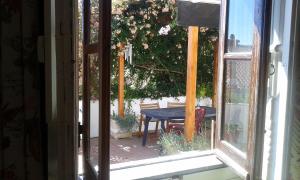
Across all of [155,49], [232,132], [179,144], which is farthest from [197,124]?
[232,132]

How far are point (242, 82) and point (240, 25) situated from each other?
0.31 meters

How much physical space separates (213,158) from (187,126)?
6.41 ft

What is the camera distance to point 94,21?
1201 millimetres

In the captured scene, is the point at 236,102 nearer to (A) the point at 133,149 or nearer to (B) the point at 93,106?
(B) the point at 93,106

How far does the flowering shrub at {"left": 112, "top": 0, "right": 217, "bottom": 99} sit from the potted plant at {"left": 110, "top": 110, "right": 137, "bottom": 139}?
0.58 metres

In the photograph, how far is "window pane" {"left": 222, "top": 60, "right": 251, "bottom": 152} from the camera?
1650mm

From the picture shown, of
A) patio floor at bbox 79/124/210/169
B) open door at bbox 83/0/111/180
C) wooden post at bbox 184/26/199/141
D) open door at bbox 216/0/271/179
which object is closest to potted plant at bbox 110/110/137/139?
patio floor at bbox 79/124/210/169

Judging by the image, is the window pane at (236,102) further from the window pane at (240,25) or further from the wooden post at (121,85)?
the wooden post at (121,85)

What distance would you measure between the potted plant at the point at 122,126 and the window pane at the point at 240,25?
3.82 metres

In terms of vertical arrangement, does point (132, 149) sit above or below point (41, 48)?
below

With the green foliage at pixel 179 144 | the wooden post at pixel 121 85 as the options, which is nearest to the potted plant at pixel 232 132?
the green foliage at pixel 179 144

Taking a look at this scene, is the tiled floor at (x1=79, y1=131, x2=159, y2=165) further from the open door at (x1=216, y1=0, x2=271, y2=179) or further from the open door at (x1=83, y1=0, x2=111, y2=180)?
the open door at (x1=83, y1=0, x2=111, y2=180)

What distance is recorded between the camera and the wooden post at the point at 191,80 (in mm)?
4039

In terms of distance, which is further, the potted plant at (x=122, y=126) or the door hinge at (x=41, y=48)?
the potted plant at (x=122, y=126)
